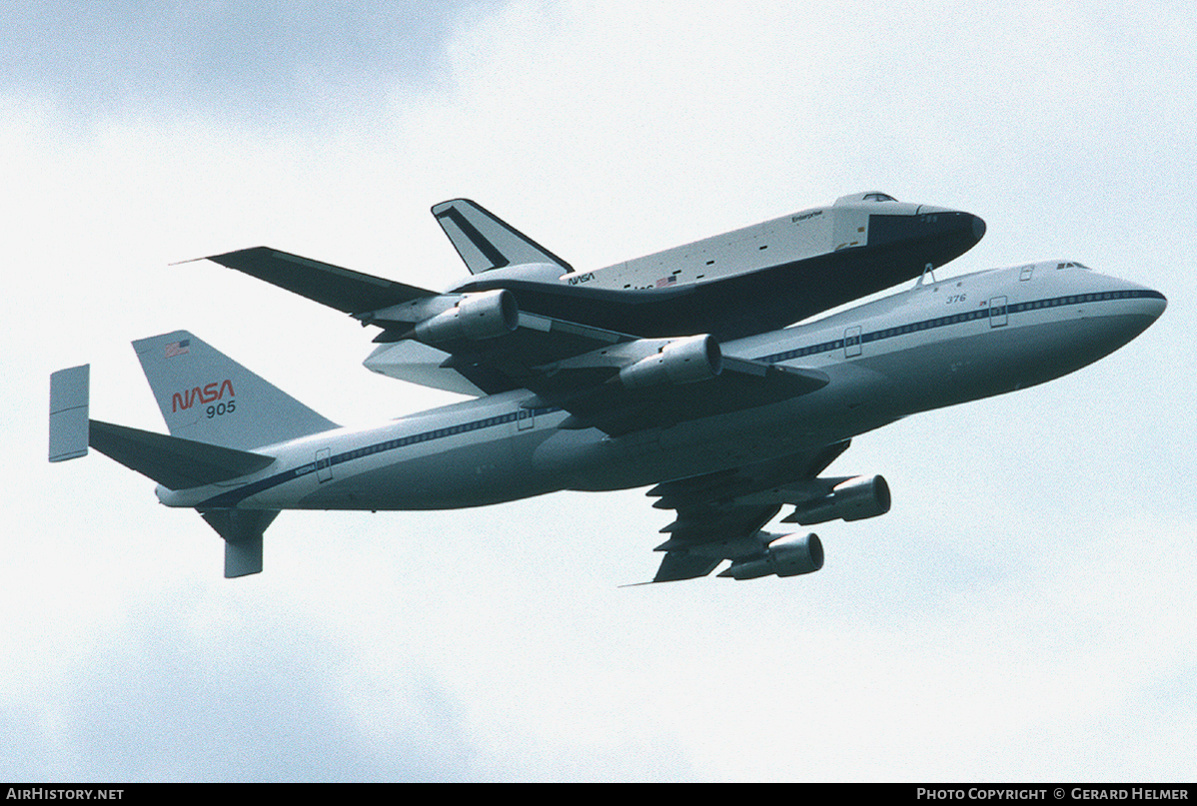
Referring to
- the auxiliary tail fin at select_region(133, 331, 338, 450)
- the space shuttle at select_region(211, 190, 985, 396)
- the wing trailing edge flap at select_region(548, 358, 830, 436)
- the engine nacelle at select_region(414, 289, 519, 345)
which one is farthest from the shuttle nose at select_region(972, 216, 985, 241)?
the auxiliary tail fin at select_region(133, 331, 338, 450)

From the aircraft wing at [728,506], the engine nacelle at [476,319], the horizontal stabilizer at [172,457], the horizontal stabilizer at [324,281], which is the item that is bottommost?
the aircraft wing at [728,506]

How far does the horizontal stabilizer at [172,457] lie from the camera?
141ft

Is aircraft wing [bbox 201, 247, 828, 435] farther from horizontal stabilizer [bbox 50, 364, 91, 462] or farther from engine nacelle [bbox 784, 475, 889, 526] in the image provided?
engine nacelle [bbox 784, 475, 889, 526]

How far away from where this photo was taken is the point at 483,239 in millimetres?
51906

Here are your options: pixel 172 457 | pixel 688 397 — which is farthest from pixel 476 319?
pixel 172 457

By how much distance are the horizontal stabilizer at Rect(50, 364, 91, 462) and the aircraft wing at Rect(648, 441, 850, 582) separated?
17.6 meters

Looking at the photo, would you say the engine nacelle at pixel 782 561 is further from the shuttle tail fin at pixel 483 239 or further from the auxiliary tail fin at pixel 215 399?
the auxiliary tail fin at pixel 215 399

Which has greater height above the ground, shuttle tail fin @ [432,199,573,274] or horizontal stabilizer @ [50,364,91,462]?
shuttle tail fin @ [432,199,573,274]

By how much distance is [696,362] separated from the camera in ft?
118

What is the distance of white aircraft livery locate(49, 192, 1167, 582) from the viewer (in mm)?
36594

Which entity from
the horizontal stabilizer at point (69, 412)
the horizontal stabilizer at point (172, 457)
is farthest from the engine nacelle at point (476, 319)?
the horizontal stabilizer at point (69, 412)

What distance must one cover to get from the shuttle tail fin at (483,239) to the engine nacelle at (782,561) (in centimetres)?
1186

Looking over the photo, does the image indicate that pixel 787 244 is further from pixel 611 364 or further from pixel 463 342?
pixel 463 342

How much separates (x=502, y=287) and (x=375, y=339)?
5.46 m
